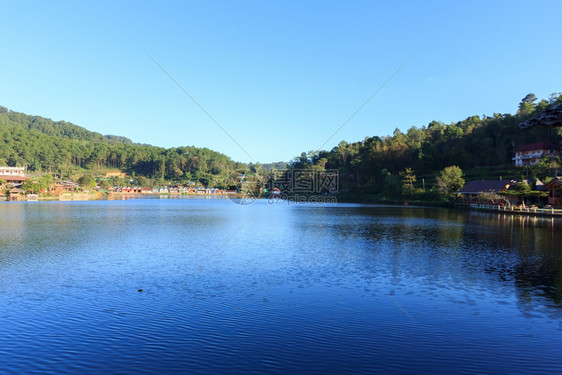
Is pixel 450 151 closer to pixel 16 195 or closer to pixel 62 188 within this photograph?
pixel 16 195

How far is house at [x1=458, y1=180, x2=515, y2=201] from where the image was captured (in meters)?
57.7

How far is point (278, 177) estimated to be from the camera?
120 metres

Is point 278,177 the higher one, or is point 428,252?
point 278,177

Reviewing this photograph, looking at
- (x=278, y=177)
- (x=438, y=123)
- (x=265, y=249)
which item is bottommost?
(x=265, y=249)

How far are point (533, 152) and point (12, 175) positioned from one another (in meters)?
126

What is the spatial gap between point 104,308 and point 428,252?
1637 cm

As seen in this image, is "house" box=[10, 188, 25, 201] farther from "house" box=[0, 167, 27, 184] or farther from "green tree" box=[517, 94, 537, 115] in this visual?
"green tree" box=[517, 94, 537, 115]

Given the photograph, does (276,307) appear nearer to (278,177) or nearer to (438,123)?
(278,177)

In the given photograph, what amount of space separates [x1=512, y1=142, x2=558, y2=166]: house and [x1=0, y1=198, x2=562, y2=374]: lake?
216 feet

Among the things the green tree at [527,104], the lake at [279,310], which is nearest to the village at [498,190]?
the green tree at [527,104]

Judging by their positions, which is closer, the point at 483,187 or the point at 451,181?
the point at 483,187

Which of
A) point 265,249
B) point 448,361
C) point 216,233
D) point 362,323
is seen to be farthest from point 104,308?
point 216,233

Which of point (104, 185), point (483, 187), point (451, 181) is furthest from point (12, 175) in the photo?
point (483, 187)

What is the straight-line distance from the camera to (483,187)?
6038cm
